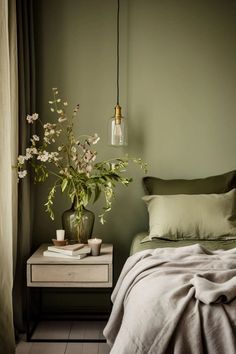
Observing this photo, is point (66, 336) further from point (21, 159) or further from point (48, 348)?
point (21, 159)

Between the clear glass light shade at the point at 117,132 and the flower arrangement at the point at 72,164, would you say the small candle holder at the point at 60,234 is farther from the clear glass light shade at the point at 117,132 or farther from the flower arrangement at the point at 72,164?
the clear glass light shade at the point at 117,132

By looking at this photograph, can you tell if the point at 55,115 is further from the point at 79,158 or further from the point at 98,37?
the point at 98,37

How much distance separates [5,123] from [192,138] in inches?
66.1

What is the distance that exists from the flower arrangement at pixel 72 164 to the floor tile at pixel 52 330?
2.72ft

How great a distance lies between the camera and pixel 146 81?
423cm

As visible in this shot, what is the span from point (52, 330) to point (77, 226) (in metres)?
0.80

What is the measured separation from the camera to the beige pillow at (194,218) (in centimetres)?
373

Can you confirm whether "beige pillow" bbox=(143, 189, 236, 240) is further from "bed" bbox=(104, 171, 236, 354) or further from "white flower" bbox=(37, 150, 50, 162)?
"white flower" bbox=(37, 150, 50, 162)

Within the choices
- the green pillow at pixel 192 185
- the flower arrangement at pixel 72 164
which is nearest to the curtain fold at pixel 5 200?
the flower arrangement at pixel 72 164

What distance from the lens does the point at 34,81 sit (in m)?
4.04

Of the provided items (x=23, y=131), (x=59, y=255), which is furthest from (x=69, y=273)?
(x=23, y=131)

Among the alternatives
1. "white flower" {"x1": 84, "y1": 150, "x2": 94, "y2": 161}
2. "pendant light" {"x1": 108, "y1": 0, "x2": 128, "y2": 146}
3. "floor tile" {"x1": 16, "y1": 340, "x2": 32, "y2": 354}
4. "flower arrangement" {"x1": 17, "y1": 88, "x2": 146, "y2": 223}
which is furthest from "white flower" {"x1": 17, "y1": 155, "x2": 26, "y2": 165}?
"floor tile" {"x1": 16, "y1": 340, "x2": 32, "y2": 354}

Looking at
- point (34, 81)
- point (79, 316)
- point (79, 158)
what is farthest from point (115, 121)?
point (79, 316)

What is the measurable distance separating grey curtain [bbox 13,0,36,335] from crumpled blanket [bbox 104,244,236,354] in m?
1.37
